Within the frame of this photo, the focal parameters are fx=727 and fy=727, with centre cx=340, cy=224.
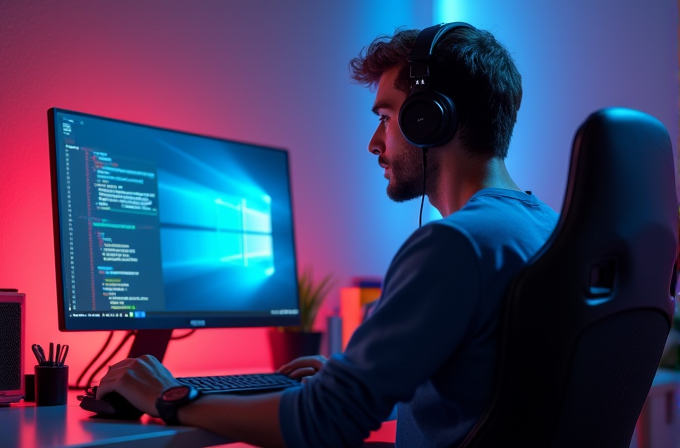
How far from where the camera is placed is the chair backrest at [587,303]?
0.85m

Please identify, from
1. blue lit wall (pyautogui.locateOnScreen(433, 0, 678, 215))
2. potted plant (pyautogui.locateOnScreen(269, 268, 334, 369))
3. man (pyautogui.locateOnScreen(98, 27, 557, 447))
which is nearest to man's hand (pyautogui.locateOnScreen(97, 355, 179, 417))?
man (pyautogui.locateOnScreen(98, 27, 557, 447))

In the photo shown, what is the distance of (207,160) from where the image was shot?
1.69m

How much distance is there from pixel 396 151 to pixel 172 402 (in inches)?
24.9

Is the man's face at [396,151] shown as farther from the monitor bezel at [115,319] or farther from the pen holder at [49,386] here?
the pen holder at [49,386]

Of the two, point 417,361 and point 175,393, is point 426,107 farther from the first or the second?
point 175,393

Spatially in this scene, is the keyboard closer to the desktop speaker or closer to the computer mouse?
the computer mouse

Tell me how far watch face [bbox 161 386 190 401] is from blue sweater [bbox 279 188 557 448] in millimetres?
171

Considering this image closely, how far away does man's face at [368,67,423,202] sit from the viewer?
1.35m

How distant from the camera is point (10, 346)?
51.4 inches

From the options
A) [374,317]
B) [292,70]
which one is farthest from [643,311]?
[292,70]

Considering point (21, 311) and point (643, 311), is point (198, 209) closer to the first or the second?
point (21, 311)

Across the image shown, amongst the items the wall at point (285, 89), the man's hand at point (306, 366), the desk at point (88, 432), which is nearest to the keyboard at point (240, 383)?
the man's hand at point (306, 366)

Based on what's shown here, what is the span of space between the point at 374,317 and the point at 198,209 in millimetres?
818

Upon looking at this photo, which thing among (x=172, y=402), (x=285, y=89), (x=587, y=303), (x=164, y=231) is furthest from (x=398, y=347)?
(x=285, y=89)
